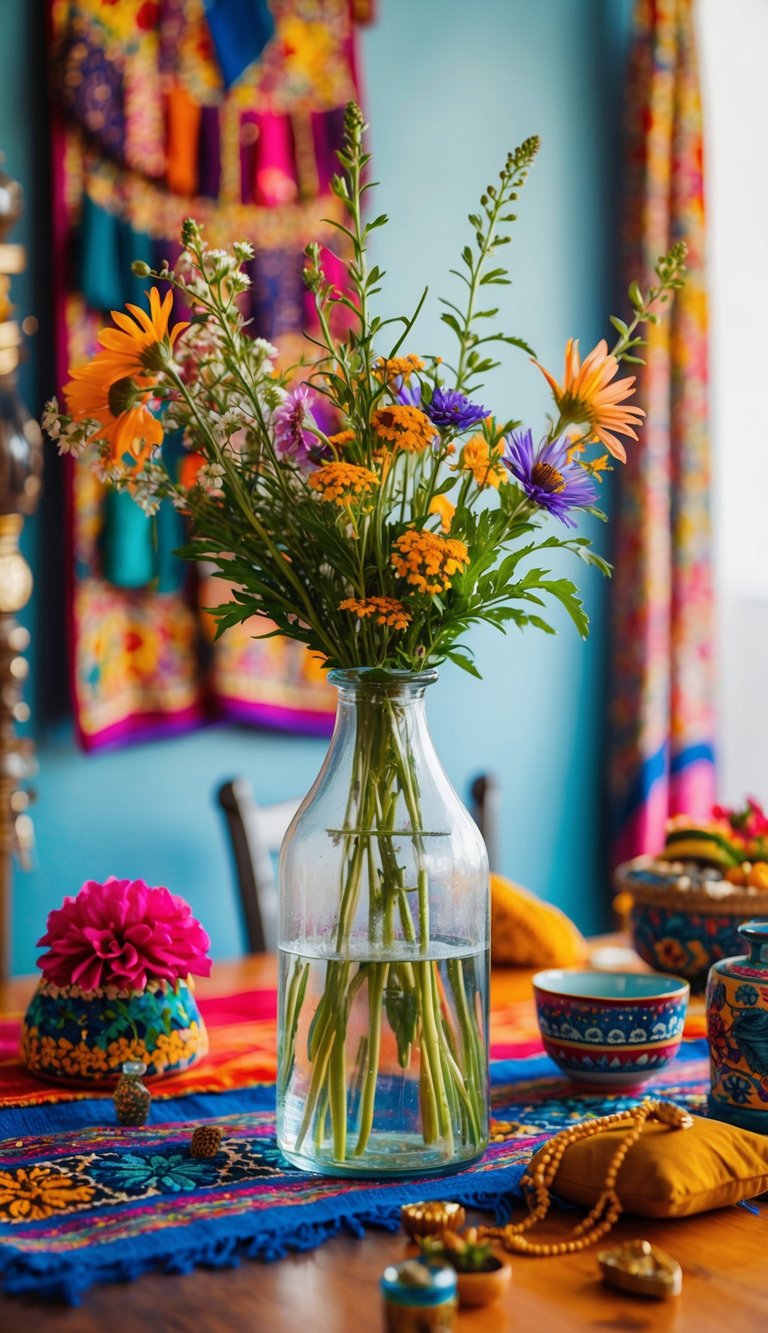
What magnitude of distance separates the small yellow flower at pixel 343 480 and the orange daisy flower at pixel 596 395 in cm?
16

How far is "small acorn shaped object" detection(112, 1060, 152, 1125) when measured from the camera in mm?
1057

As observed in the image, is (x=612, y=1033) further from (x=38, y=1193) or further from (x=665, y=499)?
(x=665, y=499)

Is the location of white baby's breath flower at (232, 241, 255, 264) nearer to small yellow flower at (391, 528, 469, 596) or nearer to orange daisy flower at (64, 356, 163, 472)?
orange daisy flower at (64, 356, 163, 472)

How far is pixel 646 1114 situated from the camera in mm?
923

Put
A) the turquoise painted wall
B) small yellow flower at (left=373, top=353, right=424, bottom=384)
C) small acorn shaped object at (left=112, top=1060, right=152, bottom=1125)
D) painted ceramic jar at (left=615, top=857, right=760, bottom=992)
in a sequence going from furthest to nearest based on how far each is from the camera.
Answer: the turquoise painted wall, painted ceramic jar at (left=615, top=857, right=760, bottom=992), small acorn shaped object at (left=112, top=1060, right=152, bottom=1125), small yellow flower at (left=373, top=353, right=424, bottom=384)

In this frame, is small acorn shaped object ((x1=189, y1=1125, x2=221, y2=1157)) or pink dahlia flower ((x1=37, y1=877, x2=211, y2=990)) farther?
pink dahlia flower ((x1=37, y1=877, x2=211, y2=990))

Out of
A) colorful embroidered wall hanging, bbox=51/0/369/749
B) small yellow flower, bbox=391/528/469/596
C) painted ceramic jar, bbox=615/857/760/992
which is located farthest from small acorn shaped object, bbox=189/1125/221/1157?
colorful embroidered wall hanging, bbox=51/0/369/749

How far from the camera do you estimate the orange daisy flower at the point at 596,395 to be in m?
0.98

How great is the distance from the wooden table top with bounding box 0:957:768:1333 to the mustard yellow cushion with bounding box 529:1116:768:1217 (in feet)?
0.08

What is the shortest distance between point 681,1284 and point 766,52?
3.29 meters

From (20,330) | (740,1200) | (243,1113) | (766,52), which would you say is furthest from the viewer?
(766,52)

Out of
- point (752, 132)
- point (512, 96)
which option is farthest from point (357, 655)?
point (752, 132)

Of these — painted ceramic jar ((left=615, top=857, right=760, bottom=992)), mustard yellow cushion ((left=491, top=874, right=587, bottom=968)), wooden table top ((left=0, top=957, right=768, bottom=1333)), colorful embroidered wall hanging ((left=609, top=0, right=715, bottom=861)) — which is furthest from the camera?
colorful embroidered wall hanging ((left=609, top=0, right=715, bottom=861))

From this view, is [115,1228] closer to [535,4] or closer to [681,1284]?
[681,1284]
